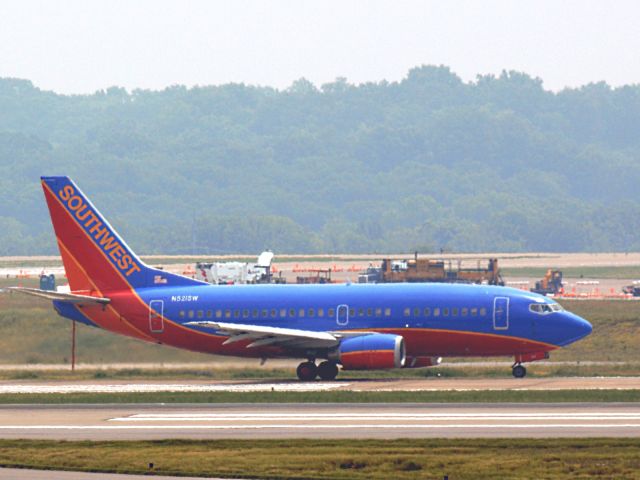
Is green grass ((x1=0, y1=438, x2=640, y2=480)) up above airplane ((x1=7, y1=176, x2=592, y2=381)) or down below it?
below

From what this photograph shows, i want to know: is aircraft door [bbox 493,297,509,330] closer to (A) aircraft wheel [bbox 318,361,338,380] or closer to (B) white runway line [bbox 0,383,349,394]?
(B) white runway line [bbox 0,383,349,394]

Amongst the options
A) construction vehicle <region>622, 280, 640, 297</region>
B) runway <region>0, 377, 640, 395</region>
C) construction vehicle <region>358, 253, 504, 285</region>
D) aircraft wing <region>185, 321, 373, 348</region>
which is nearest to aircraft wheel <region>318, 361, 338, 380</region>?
runway <region>0, 377, 640, 395</region>

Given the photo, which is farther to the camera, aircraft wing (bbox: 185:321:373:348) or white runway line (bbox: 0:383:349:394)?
aircraft wing (bbox: 185:321:373:348)

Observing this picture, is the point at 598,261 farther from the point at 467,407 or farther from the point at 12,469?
the point at 12,469

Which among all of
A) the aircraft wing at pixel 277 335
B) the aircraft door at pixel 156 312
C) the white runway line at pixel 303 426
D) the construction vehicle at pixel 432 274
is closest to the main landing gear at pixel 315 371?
the aircraft wing at pixel 277 335

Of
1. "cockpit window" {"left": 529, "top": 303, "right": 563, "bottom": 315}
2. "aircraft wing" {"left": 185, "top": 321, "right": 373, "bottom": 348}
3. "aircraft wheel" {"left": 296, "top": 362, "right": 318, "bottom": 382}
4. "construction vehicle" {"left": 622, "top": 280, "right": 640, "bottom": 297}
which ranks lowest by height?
"aircraft wheel" {"left": 296, "top": 362, "right": 318, "bottom": 382}

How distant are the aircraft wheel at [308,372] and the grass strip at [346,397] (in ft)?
23.8

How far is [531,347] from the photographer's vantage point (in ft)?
185

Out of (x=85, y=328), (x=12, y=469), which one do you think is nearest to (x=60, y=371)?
(x=85, y=328)

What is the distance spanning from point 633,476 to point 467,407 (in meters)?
13.6

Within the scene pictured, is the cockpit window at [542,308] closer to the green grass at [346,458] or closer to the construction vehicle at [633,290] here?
the green grass at [346,458]

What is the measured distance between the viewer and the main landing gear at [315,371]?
5709cm

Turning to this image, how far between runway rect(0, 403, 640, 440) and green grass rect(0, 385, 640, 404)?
129cm

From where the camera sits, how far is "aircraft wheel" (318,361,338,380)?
188 feet
